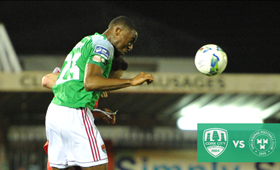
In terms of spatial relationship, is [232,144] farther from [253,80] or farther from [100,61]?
[100,61]

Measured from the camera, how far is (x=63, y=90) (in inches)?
108

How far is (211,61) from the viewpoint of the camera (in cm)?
414

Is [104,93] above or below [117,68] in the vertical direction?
below

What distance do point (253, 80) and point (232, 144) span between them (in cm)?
245

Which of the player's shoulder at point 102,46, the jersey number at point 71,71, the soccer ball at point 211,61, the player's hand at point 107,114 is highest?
the soccer ball at point 211,61

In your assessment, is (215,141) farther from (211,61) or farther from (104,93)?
(104,93)

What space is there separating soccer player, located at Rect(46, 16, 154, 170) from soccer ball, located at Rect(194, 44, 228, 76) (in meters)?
1.63

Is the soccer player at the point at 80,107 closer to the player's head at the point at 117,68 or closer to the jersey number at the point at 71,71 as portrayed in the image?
the jersey number at the point at 71,71

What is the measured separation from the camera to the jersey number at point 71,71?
107 inches

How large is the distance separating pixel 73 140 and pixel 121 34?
0.93 meters

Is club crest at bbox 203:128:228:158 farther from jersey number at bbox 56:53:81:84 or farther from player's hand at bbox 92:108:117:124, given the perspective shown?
jersey number at bbox 56:53:81:84
